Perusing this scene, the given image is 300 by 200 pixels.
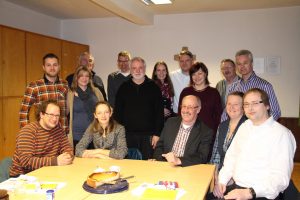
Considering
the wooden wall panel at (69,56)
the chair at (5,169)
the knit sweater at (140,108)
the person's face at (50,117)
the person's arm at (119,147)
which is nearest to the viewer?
the chair at (5,169)

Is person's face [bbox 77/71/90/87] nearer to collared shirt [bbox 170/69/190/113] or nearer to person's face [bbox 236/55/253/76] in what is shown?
collared shirt [bbox 170/69/190/113]

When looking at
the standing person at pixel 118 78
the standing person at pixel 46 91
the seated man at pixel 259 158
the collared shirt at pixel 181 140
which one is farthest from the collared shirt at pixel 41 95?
the seated man at pixel 259 158

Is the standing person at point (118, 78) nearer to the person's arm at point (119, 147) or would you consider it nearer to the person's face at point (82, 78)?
the person's face at point (82, 78)

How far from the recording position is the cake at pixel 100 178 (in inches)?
76.7

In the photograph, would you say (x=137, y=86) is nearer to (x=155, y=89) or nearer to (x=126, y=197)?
(x=155, y=89)

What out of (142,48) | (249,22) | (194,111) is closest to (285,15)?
(249,22)

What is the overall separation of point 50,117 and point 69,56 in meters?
3.51

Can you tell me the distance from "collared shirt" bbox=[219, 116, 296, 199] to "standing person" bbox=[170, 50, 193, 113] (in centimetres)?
180

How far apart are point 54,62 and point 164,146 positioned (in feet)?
4.91

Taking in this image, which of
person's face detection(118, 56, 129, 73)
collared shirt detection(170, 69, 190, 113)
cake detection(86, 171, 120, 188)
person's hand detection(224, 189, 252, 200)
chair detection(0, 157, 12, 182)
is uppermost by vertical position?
person's face detection(118, 56, 129, 73)

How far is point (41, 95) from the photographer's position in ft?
10.8

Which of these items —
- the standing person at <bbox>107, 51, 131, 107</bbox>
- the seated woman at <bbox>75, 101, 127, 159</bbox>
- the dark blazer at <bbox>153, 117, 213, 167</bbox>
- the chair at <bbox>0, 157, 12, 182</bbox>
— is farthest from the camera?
the standing person at <bbox>107, 51, 131, 107</bbox>

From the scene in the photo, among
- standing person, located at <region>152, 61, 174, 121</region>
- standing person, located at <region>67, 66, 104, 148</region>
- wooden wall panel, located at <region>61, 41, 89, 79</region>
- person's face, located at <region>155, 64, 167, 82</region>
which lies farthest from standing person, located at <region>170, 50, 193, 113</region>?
wooden wall panel, located at <region>61, 41, 89, 79</region>

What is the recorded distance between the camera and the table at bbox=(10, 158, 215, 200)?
188 centimetres
